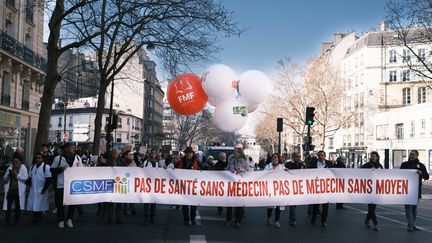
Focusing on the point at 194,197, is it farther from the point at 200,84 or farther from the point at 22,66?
the point at 22,66

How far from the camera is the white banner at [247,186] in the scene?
11328 mm

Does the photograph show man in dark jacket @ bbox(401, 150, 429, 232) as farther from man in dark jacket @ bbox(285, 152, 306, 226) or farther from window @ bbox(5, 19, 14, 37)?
window @ bbox(5, 19, 14, 37)

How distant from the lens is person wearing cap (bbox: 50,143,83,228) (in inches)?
428

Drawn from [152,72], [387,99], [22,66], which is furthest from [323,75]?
[152,72]

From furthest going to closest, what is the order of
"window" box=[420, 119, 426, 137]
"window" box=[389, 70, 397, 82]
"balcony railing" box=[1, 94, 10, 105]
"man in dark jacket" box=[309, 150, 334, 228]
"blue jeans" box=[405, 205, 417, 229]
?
"window" box=[389, 70, 397, 82] → "window" box=[420, 119, 426, 137] → "balcony railing" box=[1, 94, 10, 105] → "man in dark jacket" box=[309, 150, 334, 228] → "blue jeans" box=[405, 205, 417, 229]

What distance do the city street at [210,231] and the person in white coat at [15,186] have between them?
0.51 m

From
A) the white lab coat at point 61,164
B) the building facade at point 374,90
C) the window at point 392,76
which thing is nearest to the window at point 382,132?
the building facade at point 374,90

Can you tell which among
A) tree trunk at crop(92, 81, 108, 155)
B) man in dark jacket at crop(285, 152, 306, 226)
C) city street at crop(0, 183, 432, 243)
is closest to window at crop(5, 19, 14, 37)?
tree trunk at crop(92, 81, 108, 155)

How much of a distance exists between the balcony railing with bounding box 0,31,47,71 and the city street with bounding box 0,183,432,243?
16579 mm

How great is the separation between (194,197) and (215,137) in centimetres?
8119

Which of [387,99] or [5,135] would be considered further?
[387,99]

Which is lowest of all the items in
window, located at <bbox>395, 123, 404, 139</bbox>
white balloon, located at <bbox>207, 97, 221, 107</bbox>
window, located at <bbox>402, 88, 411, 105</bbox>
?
white balloon, located at <bbox>207, 97, 221, 107</bbox>

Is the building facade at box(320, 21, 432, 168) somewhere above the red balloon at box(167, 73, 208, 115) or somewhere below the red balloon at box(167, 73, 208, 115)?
above

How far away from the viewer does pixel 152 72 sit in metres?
107
